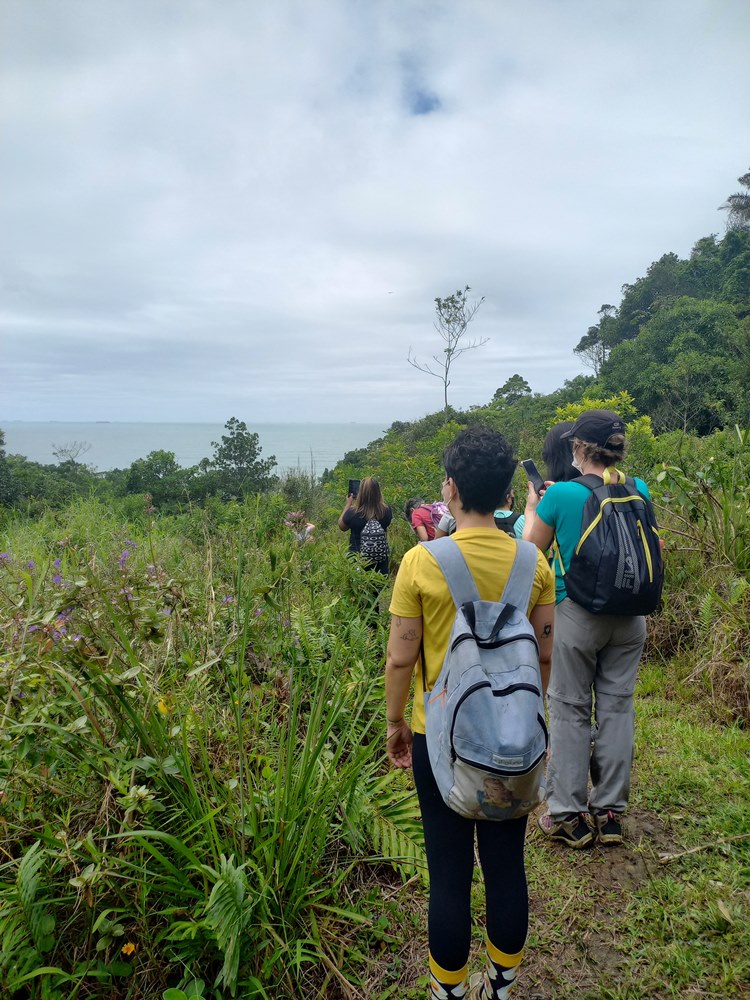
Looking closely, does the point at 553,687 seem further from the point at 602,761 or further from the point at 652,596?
the point at 652,596

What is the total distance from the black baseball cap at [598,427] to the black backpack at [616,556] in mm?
181

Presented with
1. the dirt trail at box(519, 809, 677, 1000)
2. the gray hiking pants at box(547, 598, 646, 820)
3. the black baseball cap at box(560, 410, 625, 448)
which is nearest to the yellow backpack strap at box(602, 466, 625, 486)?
the black baseball cap at box(560, 410, 625, 448)

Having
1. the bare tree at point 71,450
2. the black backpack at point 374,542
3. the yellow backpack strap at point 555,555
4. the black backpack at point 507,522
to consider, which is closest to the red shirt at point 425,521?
the black backpack at point 374,542

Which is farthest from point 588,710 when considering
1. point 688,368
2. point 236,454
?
point 688,368

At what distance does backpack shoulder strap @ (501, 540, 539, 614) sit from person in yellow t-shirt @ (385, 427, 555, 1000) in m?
0.02

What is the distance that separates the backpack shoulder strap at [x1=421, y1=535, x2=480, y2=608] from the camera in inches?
63.6

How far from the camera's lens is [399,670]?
1.75 meters

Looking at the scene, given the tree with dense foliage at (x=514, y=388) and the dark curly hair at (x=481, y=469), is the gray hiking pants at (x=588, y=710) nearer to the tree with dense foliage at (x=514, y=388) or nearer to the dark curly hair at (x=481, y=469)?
the dark curly hair at (x=481, y=469)

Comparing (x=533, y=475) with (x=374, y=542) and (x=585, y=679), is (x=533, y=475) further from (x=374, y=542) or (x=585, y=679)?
(x=374, y=542)

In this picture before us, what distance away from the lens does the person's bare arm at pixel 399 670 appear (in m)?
1.69

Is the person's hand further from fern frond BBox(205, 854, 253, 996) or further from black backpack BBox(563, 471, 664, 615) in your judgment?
black backpack BBox(563, 471, 664, 615)

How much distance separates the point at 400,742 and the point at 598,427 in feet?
5.02

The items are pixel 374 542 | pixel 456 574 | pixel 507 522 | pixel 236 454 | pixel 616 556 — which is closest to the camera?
pixel 456 574

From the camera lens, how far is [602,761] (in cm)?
254
